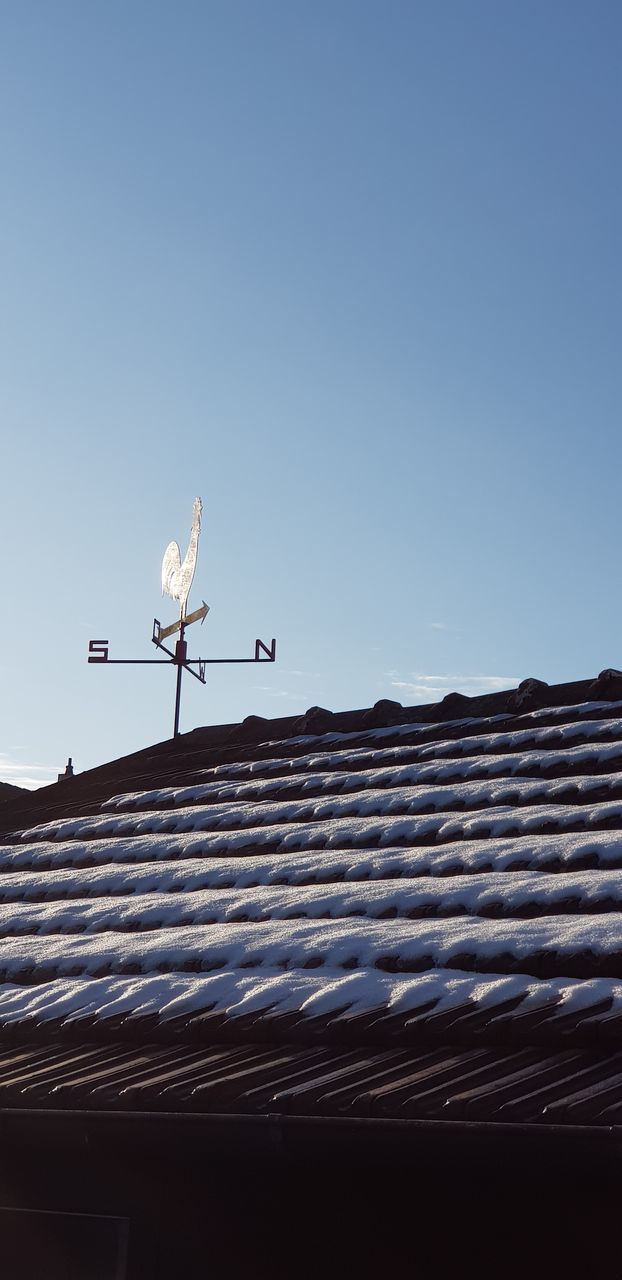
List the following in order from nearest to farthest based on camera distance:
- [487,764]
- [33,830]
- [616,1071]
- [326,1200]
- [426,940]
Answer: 1. [616,1071]
2. [326,1200]
3. [426,940]
4. [487,764]
5. [33,830]

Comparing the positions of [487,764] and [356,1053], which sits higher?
[487,764]

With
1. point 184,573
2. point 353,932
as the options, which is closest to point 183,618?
point 184,573

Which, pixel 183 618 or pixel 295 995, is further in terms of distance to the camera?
pixel 183 618

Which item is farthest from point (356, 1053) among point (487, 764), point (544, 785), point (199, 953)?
point (487, 764)

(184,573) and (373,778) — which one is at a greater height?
(184,573)

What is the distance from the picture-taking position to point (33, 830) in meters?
7.92

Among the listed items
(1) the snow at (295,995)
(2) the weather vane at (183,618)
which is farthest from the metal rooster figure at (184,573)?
(1) the snow at (295,995)

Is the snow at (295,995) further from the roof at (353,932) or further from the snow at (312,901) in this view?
the snow at (312,901)

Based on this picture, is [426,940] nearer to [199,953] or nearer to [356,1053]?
[356,1053]

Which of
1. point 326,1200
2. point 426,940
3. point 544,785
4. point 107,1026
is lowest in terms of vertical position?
point 326,1200

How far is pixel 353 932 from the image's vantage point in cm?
453

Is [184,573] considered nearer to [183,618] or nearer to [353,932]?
[183,618]

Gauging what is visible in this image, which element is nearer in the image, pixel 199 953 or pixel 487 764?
pixel 199 953

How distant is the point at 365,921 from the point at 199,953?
662 mm
